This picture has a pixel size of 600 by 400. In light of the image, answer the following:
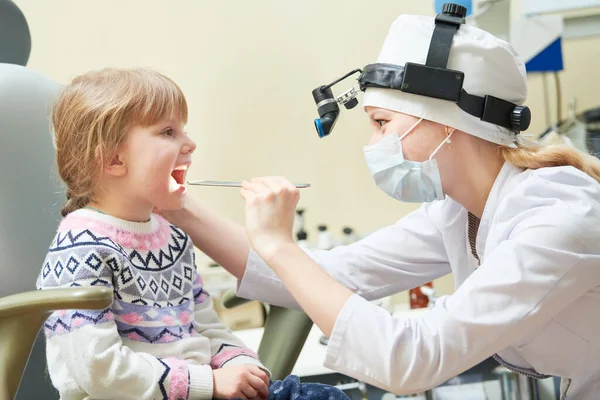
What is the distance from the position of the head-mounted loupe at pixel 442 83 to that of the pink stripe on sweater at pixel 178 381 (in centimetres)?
51

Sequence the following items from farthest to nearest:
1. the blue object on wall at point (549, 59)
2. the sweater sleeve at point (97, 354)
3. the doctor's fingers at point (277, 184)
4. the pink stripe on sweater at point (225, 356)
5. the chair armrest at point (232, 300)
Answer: the blue object on wall at point (549, 59)
the chair armrest at point (232, 300)
the pink stripe on sweater at point (225, 356)
the doctor's fingers at point (277, 184)
the sweater sleeve at point (97, 354)

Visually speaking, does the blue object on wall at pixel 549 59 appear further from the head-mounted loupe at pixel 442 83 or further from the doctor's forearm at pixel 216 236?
the doctor's forearm at pixel 216 236

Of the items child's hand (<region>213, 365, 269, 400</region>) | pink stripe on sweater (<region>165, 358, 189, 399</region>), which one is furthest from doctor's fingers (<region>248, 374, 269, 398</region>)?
pink stripe on sweater (<region>165, 358, 189, 399</region>)

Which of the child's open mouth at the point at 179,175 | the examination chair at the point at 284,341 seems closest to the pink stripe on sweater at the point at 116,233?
the child's open mouth at the point at 179,175

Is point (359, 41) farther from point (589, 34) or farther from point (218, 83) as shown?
point (589, 34)

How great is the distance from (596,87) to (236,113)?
169 centimetres

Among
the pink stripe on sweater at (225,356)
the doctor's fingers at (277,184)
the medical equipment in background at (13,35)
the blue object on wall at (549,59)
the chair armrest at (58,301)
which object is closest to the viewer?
the chair armrest at (58,301)

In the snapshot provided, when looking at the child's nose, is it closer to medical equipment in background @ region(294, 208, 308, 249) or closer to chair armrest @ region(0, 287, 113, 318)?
chair armrest @ region(0, 287, 113, 318)

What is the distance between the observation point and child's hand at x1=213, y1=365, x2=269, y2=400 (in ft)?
3.66

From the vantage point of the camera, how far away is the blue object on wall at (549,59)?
2.71 meters

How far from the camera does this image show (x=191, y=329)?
1.24m

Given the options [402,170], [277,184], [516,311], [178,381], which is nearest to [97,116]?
[277,184]

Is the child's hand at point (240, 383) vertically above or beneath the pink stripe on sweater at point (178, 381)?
beneath

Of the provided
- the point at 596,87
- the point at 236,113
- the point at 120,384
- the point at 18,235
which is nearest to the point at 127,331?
the point at 120,384
